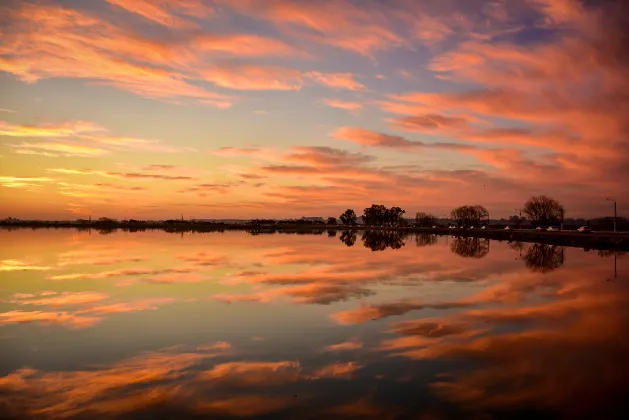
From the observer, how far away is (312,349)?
1692 centimetres

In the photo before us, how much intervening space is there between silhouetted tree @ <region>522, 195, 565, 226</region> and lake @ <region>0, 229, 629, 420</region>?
15920cm

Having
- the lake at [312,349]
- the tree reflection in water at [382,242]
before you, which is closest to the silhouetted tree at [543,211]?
the tree reflection in water at [382,242]

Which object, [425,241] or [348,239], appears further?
[348,239]

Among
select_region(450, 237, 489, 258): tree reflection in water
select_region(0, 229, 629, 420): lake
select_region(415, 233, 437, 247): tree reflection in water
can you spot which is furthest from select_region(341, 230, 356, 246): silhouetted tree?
select_region(0, 229, 629, 420): lake

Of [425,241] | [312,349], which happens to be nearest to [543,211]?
[425,241]

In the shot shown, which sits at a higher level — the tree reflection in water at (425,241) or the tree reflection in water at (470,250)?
the tree reflection in water at (425,241)

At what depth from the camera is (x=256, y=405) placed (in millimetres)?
11898

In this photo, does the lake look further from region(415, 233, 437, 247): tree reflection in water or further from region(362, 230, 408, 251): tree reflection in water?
region(415, 233, 437, 247): tree reflection in water

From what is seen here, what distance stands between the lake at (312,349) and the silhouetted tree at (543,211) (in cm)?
15920

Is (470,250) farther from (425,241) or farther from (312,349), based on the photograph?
(312,349)

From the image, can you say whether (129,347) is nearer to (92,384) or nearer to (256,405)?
(92,384)

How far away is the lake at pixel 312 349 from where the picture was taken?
39.1 ft

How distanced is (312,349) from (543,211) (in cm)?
18710

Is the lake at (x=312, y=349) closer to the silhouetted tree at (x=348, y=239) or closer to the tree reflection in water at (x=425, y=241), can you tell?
the tree reflection in water at (x=425, y=241)
